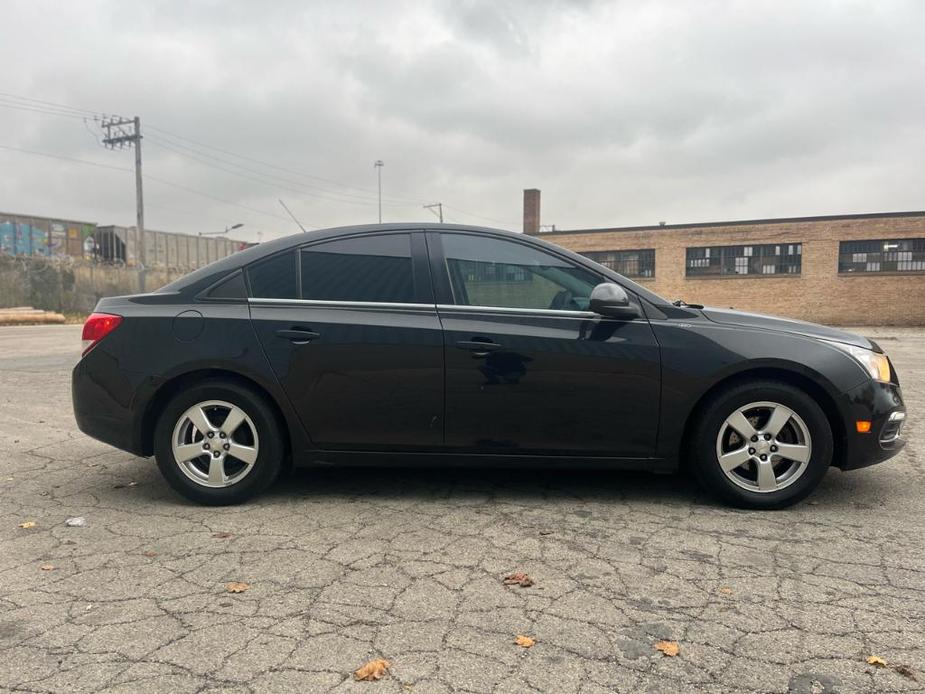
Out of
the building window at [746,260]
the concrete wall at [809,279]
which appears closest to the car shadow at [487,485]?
the concrete wall at [809,279]

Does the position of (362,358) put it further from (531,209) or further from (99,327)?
(531,209)

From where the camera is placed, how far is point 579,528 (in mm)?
3592

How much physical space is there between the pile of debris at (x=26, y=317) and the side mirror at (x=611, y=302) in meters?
27.6

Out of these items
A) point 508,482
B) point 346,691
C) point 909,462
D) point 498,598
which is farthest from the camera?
point 909,462

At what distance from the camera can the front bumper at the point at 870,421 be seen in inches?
148

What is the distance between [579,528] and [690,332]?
4.23 ft

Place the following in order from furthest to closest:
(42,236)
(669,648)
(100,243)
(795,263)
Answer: (100,243) < (42,236) < (795,263) < (669,648)

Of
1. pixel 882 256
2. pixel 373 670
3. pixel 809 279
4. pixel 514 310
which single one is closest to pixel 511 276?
pixel 514 310

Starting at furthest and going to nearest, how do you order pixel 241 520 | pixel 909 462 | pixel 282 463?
pixel 909 462, pixel 282 463, pixel 241 520

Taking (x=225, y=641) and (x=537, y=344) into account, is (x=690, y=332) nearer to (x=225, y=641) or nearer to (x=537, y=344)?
(x=537, y=344)

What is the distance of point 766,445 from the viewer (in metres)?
3.80

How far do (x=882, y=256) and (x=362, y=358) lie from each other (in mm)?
35801

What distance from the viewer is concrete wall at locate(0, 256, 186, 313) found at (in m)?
29.6

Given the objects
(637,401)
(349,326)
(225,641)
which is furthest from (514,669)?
(349,326)
